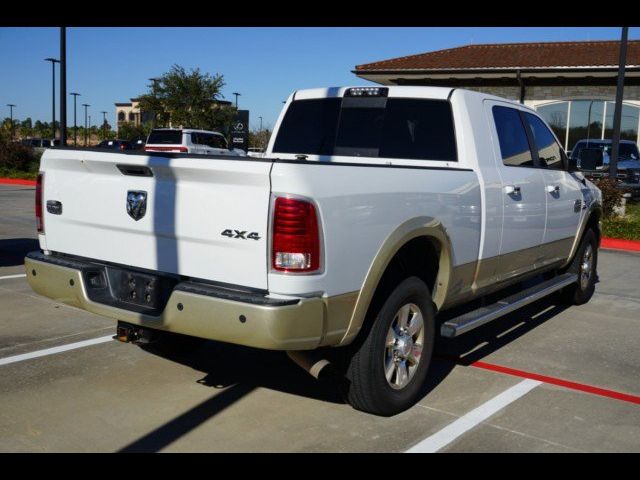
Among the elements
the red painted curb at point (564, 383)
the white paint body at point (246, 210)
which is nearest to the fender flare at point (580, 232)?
the red painted curb at point (564, 383)

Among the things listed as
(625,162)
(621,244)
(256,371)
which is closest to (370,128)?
(256,371)

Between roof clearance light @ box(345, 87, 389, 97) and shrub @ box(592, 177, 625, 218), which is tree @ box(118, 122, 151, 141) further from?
roof clearance light @ box(345, 87, 389, 97)

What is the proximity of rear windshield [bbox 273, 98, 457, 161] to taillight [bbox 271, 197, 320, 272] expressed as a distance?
2.07 metres

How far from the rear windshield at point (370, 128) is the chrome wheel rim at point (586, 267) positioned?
308cm

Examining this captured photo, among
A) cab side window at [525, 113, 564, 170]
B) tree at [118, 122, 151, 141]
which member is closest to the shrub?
cab side window at [525, 113, 564, 170]

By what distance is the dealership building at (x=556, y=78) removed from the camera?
24016 mm

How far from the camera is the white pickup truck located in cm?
352

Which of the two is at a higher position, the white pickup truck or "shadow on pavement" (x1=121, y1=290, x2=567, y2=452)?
the white pickup truck

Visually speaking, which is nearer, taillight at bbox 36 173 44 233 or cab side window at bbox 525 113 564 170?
taillight at bbox 36 173 44 233

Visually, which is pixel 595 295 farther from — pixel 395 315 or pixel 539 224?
pixel 395 315

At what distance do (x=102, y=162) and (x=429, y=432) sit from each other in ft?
8.17

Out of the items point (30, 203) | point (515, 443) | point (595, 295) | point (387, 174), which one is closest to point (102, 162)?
point (387, 174)

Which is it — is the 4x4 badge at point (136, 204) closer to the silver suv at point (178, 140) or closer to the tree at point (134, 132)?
the silver suv at point (178, 140)

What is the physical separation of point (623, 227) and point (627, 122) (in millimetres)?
13025
